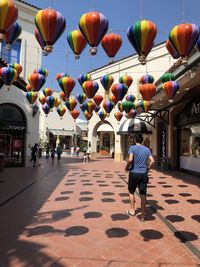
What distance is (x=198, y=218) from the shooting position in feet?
18.9

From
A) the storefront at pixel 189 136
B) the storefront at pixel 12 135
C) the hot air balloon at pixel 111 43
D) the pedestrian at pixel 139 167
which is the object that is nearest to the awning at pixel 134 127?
the storefront at pixel 189 136

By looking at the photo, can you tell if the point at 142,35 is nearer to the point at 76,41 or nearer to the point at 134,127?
the point at 76,41

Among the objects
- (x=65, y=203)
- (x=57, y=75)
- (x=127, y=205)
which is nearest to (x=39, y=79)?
(x=57, y=75)

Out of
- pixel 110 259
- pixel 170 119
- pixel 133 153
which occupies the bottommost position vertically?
pixel 110 259

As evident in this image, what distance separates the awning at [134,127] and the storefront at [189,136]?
5160 mm

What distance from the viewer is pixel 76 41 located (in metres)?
7.72

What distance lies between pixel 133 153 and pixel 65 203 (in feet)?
9.29

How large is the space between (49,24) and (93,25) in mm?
1040

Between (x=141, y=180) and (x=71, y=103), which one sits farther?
(x=71, y=103)

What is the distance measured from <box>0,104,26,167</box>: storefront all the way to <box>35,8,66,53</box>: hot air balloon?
1156cm

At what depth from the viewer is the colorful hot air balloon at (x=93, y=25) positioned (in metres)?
6.31

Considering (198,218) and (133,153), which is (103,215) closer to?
(133,153)

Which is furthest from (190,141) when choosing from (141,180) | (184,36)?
(141,180)

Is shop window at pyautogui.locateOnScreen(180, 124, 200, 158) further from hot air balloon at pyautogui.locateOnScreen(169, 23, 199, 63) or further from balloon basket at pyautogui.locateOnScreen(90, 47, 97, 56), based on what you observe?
balloon basket at pyautogui.locateOnScreen(90, 47, 97, 56)
